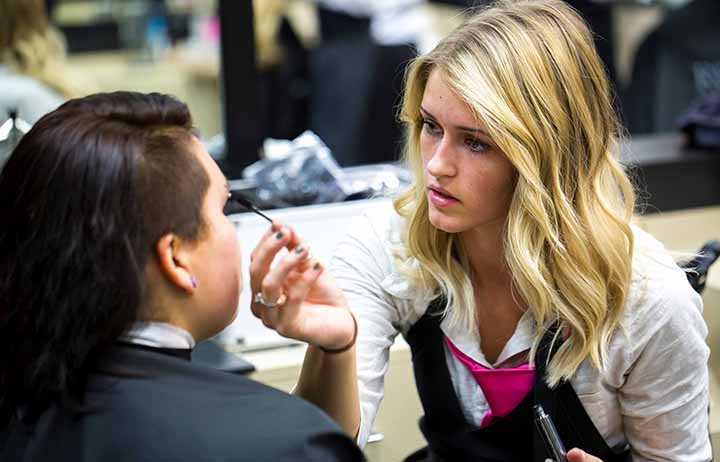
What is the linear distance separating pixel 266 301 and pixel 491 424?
1.74ft

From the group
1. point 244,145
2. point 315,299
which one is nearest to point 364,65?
Answer: point 244,145

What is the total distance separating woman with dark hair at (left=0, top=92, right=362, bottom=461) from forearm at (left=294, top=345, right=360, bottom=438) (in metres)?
0.29

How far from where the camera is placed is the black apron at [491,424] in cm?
163

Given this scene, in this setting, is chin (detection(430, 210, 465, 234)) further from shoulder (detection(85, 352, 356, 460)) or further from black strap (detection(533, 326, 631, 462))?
shoulder (detection(85, 352, 356, 460))

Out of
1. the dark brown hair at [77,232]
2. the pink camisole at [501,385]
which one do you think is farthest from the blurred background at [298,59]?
the dark brown hair at [77,232]

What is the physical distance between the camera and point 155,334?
113cm

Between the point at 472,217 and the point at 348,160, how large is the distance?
2.30 m

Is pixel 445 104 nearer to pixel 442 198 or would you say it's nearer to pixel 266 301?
pixel 442 198

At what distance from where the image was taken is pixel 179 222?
3.67 ft

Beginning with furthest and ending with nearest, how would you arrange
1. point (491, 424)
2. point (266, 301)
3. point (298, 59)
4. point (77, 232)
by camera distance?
point (298, 59)
point (491, 424)
point (266, 301)
point (77, 232)

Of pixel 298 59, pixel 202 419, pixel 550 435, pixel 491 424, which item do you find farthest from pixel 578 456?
pixel 298 59

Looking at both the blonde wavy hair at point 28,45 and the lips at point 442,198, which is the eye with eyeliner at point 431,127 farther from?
the blonde wavy hair at point 28,45

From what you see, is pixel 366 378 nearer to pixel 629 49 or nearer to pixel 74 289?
pixel 74 289

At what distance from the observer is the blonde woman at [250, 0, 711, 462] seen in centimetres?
154
